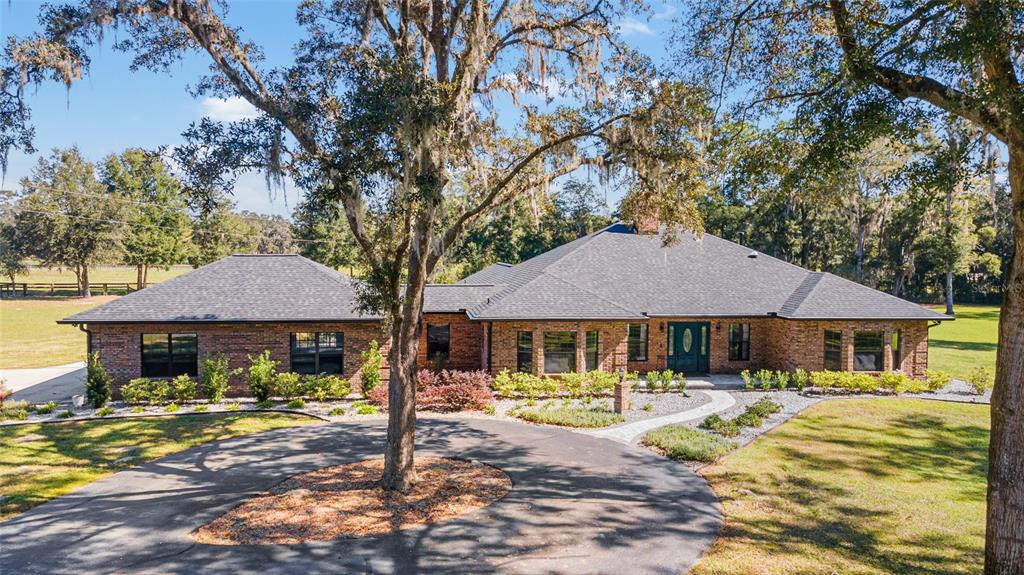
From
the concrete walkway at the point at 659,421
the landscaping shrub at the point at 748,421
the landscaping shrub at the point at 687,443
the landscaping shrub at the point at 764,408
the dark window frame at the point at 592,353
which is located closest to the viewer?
the landscaping shrub at the point at 687,443

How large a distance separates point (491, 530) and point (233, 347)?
12.7 meters

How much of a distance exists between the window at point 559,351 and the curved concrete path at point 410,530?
6.98 m

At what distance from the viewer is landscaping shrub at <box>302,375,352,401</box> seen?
17.3 m

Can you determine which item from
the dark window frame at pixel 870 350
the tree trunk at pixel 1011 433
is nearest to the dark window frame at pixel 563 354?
the dark window frame at pixel 870 350

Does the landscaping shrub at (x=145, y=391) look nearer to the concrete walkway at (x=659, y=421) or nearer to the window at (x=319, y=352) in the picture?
the window at (x=319, y=352)

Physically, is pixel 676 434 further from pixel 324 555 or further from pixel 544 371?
pixel 324 555

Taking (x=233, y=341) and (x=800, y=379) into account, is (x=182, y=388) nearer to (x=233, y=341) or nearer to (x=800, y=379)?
(x=233, y=341)

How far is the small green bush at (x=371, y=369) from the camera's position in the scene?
57.9 feet

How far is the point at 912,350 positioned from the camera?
21.1 metres

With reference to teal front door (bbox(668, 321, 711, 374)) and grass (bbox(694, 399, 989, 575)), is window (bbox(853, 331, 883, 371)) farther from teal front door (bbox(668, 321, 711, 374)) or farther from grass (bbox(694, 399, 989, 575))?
teal front door (bbox(668, 321, 711, 374))

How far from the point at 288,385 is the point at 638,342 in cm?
1327

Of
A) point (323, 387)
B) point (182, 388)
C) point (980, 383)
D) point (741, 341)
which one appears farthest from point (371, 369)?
point (980, 383)

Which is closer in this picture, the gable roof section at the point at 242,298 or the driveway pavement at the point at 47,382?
the gable roof section at the point at 242,298

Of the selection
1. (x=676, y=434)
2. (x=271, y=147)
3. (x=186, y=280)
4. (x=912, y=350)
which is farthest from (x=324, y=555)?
(x=912, y=350)
